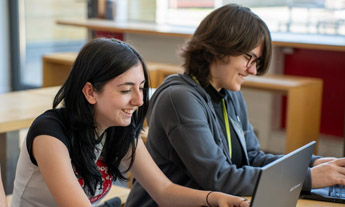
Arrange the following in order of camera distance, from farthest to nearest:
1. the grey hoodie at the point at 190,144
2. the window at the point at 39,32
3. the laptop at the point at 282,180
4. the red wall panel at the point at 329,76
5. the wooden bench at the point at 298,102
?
the window at the point at 39,32 < the red wall panel at the point at 329,76 < the wooden bench at the point at 298,102 < the grey hoodie at the point at 190,144 < the laptop at the point at 282,180

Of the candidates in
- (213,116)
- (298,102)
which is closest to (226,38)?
(213,116)

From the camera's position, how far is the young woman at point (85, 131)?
1.47 m

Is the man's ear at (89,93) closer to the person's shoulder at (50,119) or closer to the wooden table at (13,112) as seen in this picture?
the person's shoulder at (50,119)

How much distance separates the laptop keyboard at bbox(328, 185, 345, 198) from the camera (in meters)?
1.71

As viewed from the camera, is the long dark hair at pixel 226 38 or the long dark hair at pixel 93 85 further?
the long dark hair at pixel 226 38

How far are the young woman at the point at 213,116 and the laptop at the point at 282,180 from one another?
1.10 feet

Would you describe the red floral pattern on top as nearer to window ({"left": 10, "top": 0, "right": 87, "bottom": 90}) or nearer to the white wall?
window ({"left": 10, "top": 0, "right": 87, "bottom": 90})

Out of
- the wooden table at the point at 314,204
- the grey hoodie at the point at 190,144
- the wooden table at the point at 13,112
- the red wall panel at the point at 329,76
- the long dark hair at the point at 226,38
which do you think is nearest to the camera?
the wooden table at the point at 314,204

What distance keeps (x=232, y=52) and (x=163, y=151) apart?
15.5 inches

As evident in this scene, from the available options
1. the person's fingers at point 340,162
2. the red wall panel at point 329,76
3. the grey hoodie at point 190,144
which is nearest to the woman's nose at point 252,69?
the grey hoodie at point 190,144

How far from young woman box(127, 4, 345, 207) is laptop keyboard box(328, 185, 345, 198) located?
0.10 feet

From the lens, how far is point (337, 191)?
176 centimetres

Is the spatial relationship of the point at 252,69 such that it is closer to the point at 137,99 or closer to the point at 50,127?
the point at 137,99

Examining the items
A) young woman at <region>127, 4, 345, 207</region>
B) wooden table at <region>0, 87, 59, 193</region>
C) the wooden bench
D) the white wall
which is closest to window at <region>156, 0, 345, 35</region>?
the wooden bench
